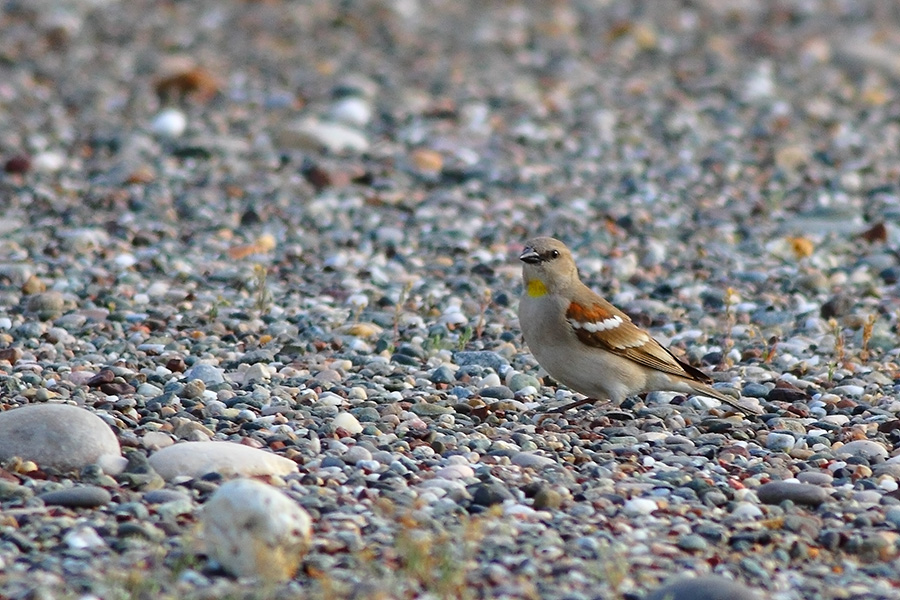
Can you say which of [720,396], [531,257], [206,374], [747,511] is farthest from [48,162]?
[747,511]

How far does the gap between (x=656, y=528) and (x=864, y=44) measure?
12.6 meters

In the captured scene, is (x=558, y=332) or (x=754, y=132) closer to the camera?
(x=558, y=332)

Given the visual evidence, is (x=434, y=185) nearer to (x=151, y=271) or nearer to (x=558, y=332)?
(x=151, y=271)

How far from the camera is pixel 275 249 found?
996 centimetres

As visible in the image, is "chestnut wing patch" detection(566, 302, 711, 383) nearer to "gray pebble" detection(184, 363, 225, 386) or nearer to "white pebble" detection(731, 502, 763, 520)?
"white pebble" detection(731, 502, 763, 520)

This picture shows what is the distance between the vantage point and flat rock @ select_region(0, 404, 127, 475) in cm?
546

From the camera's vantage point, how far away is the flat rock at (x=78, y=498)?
200 inches

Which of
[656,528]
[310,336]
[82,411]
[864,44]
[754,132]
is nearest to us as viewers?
[656,528]

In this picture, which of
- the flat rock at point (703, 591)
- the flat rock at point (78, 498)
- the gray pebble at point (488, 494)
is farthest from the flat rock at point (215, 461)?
the flat rock at point (703, 591)

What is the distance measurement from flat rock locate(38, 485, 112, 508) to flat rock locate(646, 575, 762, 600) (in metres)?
2.12

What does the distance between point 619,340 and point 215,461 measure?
7.69ft

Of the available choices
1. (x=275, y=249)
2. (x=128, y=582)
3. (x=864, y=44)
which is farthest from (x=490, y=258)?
(x=864, y=44)

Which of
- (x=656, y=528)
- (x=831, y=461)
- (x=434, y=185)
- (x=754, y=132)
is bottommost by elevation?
(x=656, y=528)

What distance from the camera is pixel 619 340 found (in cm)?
689
